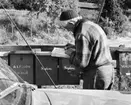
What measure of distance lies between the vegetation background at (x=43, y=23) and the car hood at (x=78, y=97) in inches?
360

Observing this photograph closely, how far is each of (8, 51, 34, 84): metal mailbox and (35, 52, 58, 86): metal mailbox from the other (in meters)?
0.12

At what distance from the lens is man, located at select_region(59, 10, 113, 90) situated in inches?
149

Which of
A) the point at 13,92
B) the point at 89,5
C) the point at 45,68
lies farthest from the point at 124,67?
the point at 89,5

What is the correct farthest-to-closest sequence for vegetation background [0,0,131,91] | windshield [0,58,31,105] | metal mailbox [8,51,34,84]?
vegetation background [0,0,131,91] < metal mailbox [8,51,34,84] < windshield [0,58,31,105]

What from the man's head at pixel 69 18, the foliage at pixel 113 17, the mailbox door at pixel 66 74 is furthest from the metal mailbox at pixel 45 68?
the foliage at pixel 113 17

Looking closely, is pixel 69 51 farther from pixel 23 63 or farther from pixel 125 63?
pixel 125 63

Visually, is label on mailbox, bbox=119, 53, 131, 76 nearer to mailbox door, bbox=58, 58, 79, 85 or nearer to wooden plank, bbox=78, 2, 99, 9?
mailbox door, bbox=58, 58, 79, 85

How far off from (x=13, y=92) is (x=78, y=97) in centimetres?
64

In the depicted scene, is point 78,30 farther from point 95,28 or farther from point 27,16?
point 27,16

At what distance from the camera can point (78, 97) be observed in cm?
281

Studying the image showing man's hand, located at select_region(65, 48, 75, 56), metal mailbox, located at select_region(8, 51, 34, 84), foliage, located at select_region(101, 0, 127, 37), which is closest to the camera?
man's hand, located at select_region(65, 48, 75, 56)

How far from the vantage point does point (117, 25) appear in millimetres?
17703

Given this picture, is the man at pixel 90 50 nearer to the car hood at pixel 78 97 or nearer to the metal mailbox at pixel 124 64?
the car hood at pixel 78 97

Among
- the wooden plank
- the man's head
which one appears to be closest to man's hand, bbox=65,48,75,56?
the man's head
